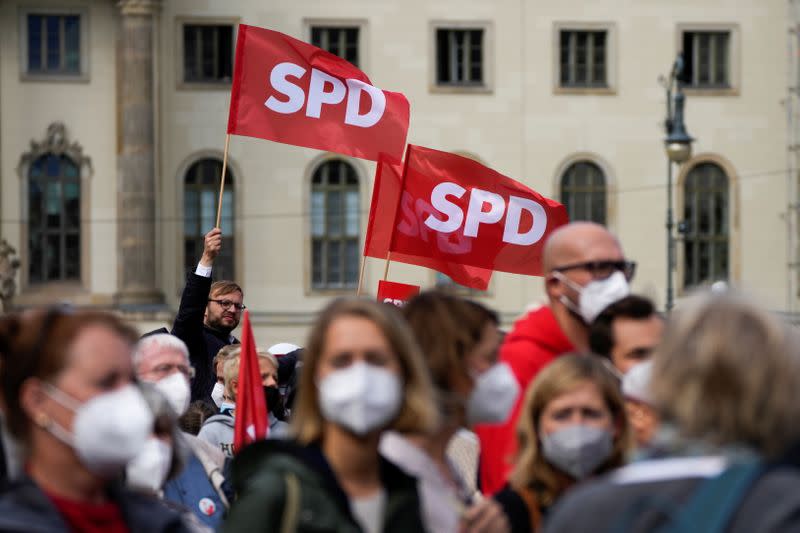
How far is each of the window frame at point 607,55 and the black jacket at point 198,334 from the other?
103 feet

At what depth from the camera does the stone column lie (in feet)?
124

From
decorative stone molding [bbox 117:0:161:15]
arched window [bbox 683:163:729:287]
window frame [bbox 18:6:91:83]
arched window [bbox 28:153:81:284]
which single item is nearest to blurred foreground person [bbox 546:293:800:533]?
decorative stone molding [bbox 117:0:161:15]

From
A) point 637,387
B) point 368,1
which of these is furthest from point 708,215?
point 637,387

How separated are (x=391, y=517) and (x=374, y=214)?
21.9 ft

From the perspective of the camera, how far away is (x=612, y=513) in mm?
3334

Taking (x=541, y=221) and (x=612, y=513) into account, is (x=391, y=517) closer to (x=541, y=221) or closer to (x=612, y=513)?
(x=612, y=513)

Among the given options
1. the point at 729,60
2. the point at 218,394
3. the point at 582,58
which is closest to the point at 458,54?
the point at 582,58

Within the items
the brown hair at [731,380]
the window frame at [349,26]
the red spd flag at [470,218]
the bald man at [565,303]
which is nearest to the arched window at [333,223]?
the window frame at [349,26]

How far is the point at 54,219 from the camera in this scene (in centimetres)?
3931

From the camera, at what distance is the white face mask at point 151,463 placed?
466 cm

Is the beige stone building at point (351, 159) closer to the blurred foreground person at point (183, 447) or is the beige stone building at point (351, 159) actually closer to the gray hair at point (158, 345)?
the blurred foreground person at point (183, 447)

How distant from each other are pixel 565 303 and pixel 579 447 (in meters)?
1.31

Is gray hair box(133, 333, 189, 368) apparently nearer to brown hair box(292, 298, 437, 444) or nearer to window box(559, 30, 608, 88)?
brown hair box(292, 298, 437, 444)

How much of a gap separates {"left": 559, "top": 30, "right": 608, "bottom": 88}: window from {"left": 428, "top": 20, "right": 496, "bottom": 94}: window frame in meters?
1.67
